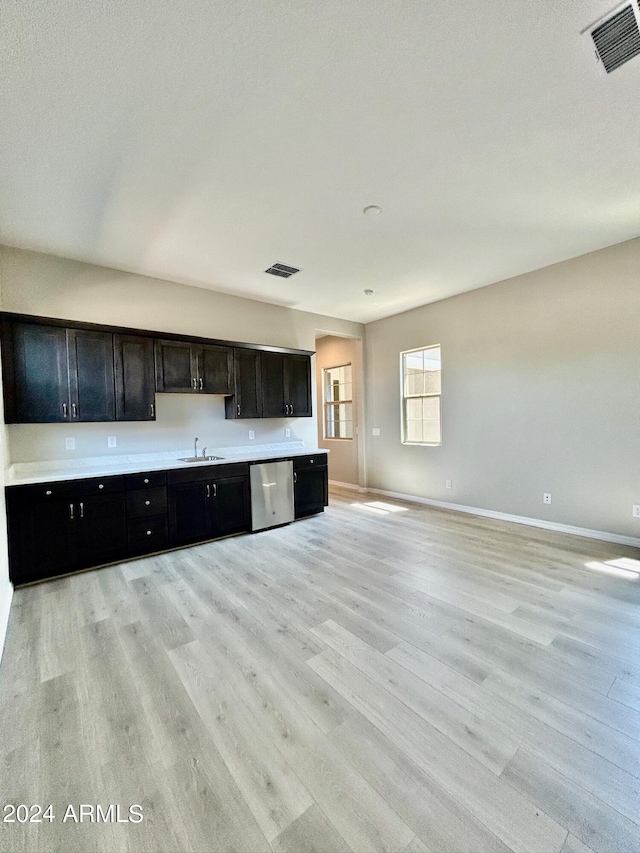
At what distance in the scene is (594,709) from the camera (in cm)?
161

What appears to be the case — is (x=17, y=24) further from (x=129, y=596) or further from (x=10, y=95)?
(x=129, y=596)

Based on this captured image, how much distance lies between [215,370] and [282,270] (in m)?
1.37

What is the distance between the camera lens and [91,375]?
3.40 metres

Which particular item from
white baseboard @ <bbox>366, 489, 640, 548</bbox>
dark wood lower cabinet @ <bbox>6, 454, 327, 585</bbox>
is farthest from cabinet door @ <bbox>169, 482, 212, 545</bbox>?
white baseboard @ <bbox>366, 489, 640, 548</bbox>

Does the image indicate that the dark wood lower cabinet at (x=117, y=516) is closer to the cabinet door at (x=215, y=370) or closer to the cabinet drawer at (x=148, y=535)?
the cabinet drawer at (x=148, y=535)

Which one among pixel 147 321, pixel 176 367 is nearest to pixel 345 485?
pixel 176 367

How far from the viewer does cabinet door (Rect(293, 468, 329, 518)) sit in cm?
468

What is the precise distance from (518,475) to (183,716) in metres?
4.15

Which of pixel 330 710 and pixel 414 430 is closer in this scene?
pixel 330 710

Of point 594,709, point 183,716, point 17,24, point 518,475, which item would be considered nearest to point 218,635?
point 183,716

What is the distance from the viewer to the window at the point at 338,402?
6922 mm

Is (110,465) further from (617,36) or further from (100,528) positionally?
(617,36)

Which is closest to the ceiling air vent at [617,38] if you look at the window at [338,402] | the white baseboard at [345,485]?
the window at [338,402]

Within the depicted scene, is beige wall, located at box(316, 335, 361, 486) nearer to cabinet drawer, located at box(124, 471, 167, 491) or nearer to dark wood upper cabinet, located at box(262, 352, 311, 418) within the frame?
dark wood upper cabinet, located at box(262, 352, 311, 418)
